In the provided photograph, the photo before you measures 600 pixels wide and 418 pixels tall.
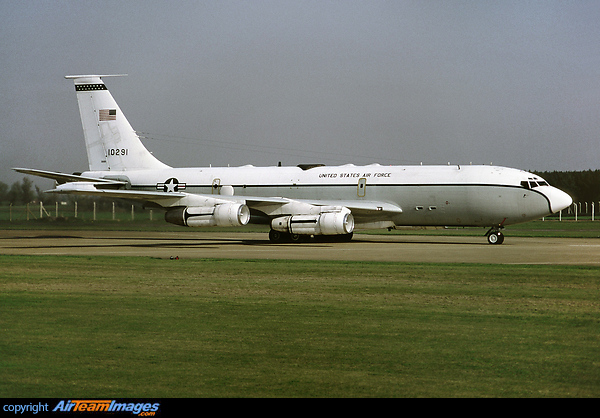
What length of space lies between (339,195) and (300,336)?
2760 cm

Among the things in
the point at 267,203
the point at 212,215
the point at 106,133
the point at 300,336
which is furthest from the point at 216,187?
the point at 300,336

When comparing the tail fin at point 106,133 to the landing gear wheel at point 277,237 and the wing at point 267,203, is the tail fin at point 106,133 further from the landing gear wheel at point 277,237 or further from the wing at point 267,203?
the landing gear wheel at point 277,237

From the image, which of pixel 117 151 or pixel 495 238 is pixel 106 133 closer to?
pixel 117 151

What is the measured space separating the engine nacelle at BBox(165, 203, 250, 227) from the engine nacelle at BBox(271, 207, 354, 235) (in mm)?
1908

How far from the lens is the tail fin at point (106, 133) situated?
42719 mm

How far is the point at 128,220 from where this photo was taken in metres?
51.7

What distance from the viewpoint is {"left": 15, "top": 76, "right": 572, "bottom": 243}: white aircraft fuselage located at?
32.4 metres

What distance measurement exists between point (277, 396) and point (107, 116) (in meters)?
39.7

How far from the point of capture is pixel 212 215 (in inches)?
1270

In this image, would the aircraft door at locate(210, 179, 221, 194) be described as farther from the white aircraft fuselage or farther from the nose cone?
the nose cone

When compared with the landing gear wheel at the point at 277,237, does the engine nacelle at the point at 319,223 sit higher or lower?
higher


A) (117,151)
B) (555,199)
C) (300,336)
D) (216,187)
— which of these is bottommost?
(300,336)

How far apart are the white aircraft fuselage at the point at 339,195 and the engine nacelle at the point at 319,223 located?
5cm
